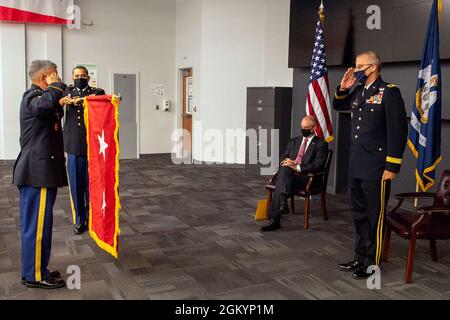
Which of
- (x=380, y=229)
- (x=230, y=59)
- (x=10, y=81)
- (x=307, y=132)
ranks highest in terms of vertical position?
(x=230, y=59)

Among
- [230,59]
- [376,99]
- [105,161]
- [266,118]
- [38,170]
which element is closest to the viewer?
[38,170]

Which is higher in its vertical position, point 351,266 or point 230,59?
point 230,59

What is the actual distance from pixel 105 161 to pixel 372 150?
1.98 metres

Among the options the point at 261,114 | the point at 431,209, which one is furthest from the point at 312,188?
the point at 261,114

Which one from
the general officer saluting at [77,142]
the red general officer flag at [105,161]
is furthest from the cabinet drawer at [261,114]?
the red general officer flag at [105,161]

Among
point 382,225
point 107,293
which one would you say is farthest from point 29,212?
point 382,225

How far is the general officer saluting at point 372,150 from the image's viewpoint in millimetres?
3424

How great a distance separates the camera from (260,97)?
8.48 metres

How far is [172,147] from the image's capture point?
11.1m

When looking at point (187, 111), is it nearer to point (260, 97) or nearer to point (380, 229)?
point (260, 97)

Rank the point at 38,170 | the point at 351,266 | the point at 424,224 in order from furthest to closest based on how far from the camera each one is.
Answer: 1. the point at 351,266
2. the point at 424,224
3. the point at 38,170

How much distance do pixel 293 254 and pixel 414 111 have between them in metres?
2.10

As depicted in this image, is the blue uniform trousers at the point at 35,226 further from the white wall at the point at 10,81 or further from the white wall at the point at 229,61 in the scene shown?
the white wall at the point at 10,81

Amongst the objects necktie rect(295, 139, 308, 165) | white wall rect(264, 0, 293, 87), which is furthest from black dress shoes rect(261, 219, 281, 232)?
white wall rect(264, 0, 293, 87)
